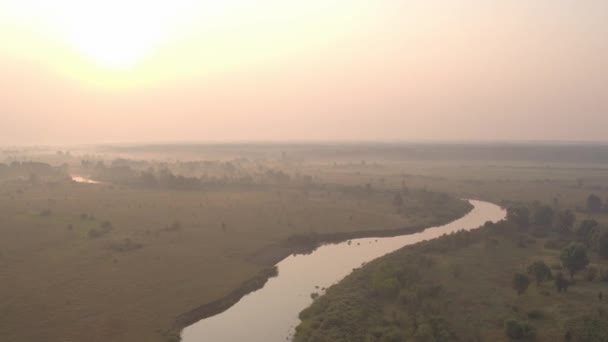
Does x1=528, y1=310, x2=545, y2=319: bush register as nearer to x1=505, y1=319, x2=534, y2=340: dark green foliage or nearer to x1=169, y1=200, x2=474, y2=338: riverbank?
x1=505, y1=319, x2=534, y2=340: dark green foliage

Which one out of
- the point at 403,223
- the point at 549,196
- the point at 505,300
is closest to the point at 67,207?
the point at 403,223

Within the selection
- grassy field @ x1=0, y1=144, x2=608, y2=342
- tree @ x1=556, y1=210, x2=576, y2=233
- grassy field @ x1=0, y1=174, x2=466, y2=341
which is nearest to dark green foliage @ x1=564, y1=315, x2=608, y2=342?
grassy field @ x1=0, y1=144, x2=608, y2=342

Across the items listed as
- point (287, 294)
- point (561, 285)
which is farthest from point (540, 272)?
point (287, 294)

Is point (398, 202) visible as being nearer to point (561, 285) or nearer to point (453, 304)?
point (561, 285)

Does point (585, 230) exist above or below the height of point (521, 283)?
above

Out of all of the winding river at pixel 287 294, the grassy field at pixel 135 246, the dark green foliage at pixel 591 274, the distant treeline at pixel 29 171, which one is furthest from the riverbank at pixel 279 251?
the distant treeline at pixel 29 171

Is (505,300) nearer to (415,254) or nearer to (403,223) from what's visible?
(415,254)

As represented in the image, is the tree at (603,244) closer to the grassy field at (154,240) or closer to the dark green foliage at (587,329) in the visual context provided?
the grassy field at (154,240)
